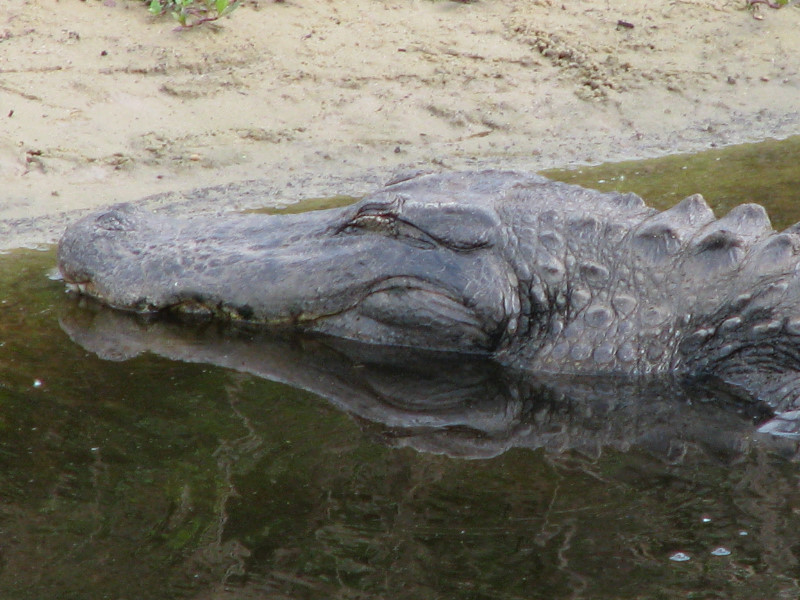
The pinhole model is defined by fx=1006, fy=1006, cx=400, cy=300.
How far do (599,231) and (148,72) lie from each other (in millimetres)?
4717

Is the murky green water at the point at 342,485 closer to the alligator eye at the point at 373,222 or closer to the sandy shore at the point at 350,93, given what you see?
the alligator eye at the point at 373,222

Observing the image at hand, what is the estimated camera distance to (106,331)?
16.3ft

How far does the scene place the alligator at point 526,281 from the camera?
171 inches

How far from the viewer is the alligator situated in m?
4.33

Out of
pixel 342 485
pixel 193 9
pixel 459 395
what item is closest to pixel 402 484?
pixel 342 485

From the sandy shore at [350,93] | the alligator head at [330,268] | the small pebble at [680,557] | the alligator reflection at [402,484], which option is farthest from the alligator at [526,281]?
the sandy shore at [350,93]

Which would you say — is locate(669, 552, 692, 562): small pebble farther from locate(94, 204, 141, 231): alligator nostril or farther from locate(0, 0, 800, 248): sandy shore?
locate(0, 0, 800, 248): sandy shore

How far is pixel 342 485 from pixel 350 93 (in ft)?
17.8

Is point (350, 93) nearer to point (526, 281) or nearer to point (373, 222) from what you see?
point (373, 222)

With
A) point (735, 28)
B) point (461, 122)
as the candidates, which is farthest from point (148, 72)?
point (735, 28)

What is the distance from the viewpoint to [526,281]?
4.56 meters

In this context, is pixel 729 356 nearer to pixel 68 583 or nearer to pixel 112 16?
pixel 68 583

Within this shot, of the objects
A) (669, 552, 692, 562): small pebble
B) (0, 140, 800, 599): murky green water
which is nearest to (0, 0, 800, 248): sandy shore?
(0, 140, 800, 599): murky green water

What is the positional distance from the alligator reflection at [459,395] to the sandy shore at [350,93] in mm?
1958
